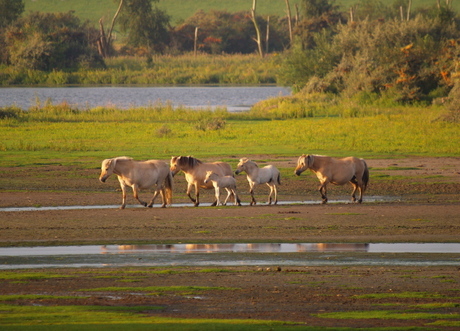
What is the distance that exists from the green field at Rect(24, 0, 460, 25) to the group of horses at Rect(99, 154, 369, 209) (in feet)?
513

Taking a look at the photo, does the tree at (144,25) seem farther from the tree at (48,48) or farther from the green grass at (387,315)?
the green grass at (387,315)

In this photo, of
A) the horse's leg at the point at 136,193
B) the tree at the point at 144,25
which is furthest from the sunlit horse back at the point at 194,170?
the tree at the point at 144,25

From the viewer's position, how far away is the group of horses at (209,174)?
19531 mm

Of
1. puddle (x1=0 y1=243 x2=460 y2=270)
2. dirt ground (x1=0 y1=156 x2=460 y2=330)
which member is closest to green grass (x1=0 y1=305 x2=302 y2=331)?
dirt ground (x1=0 y1=156 x2=460 y2=330)

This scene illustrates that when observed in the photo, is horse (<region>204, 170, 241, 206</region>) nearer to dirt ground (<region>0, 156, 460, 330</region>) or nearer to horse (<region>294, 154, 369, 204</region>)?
dirt ground (<region>0, 156, 460, 330</region>)

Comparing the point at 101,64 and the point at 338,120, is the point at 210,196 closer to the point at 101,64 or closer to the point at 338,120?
the point at 338,120

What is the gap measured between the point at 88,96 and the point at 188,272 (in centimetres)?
5626

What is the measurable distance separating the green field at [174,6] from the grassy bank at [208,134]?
5259 inches

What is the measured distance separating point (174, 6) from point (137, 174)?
173103 millimetres

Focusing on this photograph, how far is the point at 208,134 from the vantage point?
114ft

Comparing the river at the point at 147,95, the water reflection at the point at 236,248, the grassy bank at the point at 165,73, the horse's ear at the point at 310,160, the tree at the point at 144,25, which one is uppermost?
the tree at the point at 144,25

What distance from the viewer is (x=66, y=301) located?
416 inches

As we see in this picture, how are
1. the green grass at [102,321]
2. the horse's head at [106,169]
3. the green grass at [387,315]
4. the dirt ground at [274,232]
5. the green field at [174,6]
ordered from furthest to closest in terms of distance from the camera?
the green field at [174,6], the horse's head at [106,169], the dirt ground at [274,232], the green grass at [387,315], the green grass at [102,321]

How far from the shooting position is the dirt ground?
1049 cm
